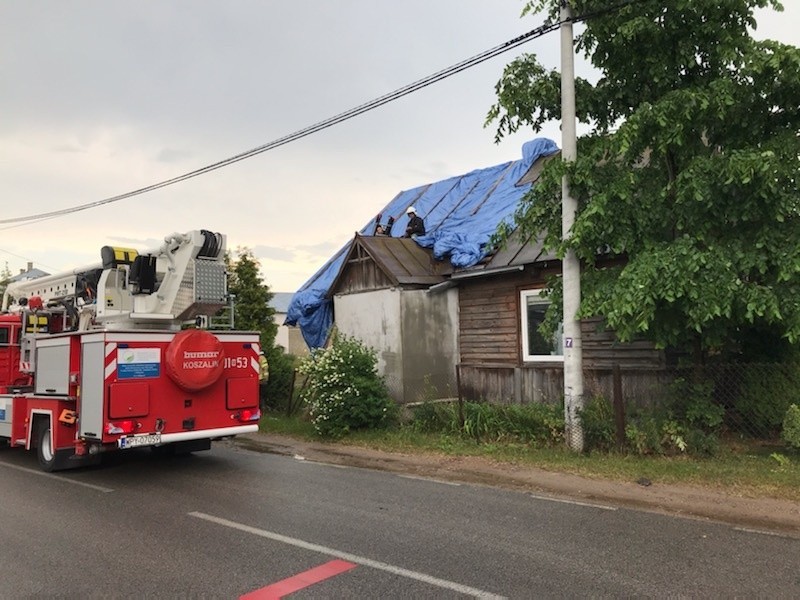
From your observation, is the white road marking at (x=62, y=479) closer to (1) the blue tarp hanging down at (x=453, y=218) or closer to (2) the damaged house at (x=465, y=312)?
(2) the damaged house at (x=465, y=312)

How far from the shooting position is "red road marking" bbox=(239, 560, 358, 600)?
439 centimetres

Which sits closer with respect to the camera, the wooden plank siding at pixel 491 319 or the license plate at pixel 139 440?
the license plate at pixel 139 440

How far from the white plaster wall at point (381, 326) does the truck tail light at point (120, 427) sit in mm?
6740

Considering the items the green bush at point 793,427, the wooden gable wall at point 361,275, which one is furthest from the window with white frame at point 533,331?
the green bush at point 793,427

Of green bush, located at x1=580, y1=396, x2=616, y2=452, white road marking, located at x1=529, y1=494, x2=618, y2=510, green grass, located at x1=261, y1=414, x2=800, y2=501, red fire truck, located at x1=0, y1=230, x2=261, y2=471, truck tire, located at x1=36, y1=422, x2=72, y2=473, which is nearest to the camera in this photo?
white road marking, located at x1=529, y1=494, x2=618, y2=510

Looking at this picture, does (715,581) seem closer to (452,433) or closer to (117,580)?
(117,580)

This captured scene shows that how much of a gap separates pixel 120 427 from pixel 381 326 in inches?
289

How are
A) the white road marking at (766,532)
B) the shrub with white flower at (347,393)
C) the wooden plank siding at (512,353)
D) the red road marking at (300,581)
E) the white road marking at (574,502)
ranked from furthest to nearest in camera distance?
the shrub with white flower at (347,393) < the wooden plank siding at (512,353) < the white road marking at (574,502) < the white road marking at (766,532) < the red road marking at (300,581)

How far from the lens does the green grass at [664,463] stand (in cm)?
751

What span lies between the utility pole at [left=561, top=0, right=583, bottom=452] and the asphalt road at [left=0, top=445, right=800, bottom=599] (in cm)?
236

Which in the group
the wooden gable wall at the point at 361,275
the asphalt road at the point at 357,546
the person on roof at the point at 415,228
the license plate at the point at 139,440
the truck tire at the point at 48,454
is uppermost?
the person on roof at the point at 415,228

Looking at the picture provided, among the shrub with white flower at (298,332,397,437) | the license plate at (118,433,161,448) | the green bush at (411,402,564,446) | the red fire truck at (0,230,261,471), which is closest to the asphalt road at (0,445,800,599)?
the license plate at (118,433,161,448)

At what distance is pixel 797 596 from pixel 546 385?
27.3 feet

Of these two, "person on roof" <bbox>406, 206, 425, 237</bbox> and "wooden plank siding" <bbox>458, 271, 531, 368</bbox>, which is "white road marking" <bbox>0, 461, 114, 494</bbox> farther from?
"person on roof" <bbox>406, 206, 425, 237</bbox>
